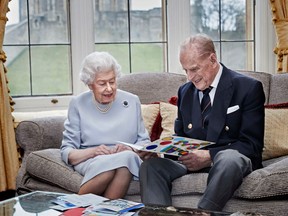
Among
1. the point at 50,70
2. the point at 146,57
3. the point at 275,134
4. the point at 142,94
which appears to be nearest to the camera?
the point at 275,134

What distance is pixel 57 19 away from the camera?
12.8ft

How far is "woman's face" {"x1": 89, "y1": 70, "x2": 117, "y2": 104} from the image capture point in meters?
2.78

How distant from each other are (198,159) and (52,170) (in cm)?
77

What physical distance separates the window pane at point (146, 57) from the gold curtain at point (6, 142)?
40.2 inches

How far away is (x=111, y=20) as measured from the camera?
3.99 metres

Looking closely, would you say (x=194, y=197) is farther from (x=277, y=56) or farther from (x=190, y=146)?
(x=277, y=56)

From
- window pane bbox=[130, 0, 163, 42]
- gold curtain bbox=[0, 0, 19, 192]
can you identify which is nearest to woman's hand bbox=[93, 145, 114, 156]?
gold curtain bbox=[0, 0, 19, 192]

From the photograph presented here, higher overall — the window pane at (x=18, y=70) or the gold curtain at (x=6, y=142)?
the window pane at (x=18, y=70)

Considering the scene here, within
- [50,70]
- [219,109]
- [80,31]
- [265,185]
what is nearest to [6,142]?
[50,70]

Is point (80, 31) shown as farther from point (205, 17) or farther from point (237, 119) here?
point (237, 119)

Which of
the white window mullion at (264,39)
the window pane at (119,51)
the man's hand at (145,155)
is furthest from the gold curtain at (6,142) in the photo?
the white window mullion at (264,39)

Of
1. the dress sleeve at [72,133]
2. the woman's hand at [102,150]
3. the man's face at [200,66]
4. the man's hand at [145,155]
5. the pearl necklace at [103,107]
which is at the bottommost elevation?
the man's hand at [145,155]

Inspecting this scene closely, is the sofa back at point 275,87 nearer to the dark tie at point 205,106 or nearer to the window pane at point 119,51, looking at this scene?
the dark tie at point 205,106

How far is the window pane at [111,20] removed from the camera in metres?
3.96
